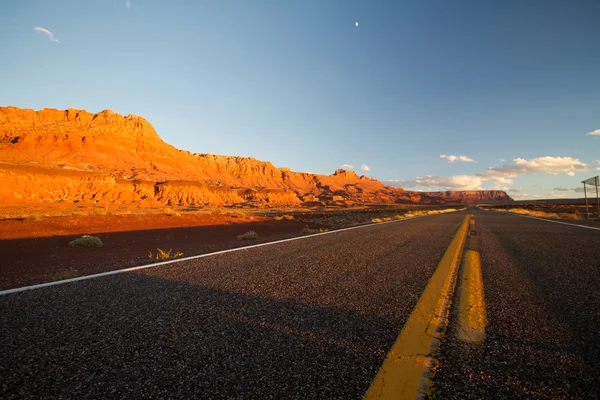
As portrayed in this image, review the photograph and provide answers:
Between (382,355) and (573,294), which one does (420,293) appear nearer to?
(382,355)

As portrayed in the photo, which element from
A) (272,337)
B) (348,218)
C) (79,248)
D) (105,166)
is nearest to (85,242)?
(79,248)

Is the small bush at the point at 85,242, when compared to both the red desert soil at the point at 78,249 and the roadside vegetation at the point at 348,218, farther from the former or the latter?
the roadside vegetation at the point at 348,218

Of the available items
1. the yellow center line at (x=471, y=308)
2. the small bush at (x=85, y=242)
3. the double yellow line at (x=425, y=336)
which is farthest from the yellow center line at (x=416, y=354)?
the small bush at (x=85, y=242)

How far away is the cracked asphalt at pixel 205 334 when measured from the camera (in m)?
1.36

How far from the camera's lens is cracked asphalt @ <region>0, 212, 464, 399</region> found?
136cm

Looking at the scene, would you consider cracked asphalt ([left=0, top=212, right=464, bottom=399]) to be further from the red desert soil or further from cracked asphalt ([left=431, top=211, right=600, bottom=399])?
the red desert soil

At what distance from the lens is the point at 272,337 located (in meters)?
1.85

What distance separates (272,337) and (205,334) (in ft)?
1.64

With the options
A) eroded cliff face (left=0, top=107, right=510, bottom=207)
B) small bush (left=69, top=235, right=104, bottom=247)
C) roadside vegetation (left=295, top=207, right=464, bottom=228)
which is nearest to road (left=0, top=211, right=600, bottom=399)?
small bush (left=69, top=235, right=104, bottom=247)

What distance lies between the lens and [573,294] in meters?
2.81

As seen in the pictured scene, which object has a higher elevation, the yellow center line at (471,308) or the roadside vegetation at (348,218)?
the yellow center line at (471,308)

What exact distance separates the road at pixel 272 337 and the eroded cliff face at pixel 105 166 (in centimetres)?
3911

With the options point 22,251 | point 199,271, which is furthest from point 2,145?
point 199,271

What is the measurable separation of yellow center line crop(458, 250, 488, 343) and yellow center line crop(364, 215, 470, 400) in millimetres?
119
